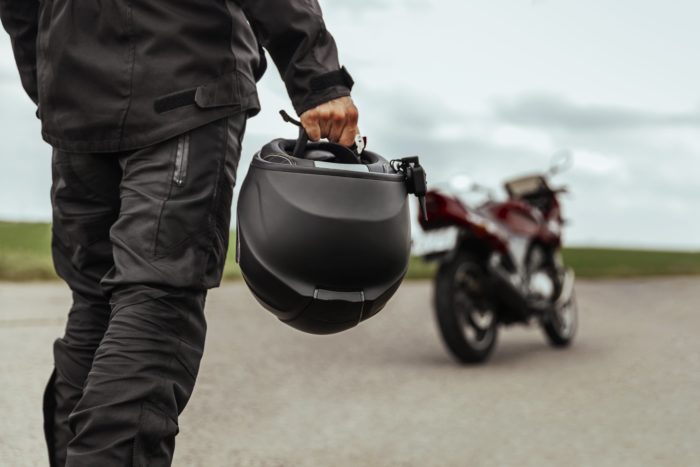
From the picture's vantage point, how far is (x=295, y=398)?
15.3 ft

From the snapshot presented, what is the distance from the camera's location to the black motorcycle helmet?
2.27 meters

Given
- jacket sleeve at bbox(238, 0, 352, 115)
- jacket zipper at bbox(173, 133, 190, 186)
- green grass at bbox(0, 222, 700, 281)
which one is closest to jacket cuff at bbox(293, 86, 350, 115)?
jacket sleeve at bbox(238, 0, 352, 115)

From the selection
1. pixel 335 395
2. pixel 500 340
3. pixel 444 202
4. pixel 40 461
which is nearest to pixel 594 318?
pixel 500 340

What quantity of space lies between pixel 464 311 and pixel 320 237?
3900 millimetres

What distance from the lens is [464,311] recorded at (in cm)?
606

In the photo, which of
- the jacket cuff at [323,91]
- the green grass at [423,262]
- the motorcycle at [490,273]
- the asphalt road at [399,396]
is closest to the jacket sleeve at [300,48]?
the jacket cuff at [323,91]

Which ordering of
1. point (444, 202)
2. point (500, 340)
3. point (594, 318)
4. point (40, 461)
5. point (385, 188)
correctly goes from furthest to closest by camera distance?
point (594, 318)
point (500, 340)
point (444, 202)
point (40, 461)
point (385, 188)

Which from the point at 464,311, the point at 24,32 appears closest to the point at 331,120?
the point at 24,32

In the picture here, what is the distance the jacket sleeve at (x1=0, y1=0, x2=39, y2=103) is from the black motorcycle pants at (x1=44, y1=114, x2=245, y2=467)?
0.42 m

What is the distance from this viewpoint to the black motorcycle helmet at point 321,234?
227 cm

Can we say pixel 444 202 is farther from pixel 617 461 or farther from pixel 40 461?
pixel 40 461

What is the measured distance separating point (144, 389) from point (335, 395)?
2718 mm

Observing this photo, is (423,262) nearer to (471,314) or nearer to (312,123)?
(471,314)

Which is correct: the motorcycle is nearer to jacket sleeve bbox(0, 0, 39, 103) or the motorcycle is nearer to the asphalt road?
the asphalt road
